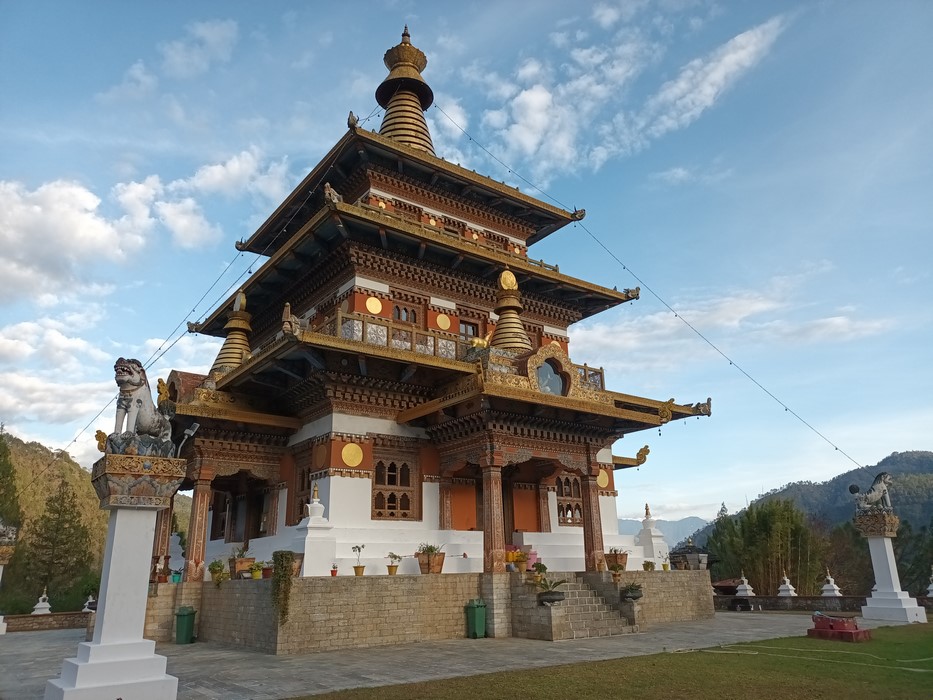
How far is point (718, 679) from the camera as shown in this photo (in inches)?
350

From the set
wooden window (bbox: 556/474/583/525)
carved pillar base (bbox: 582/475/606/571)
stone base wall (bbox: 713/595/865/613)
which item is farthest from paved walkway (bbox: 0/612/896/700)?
stone base wall (bbox: 713/595/865/613)

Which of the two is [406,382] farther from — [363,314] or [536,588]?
[536,588]

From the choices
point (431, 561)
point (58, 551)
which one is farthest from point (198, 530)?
point (58, 551)

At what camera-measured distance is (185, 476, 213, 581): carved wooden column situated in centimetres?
1708

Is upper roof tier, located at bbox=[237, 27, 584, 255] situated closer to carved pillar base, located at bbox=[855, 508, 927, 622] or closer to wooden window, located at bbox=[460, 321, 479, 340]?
wooden window, located at bbox=[460, 321, 479, 340]

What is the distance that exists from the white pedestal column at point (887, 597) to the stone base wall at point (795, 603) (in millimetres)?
2327

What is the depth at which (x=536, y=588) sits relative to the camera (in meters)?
14.6

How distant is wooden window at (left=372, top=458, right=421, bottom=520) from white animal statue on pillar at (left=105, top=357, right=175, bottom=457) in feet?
28.9

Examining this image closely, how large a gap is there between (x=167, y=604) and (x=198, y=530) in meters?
1.94

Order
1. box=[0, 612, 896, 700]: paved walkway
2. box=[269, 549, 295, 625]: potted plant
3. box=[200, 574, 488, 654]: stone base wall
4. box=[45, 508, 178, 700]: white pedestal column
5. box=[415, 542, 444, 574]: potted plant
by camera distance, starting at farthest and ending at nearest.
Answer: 1. box=[415, 542, 444, 574]: potted plant
2. box=[200, 574, 488, 654]: stone base wall
3. box=[269, 549, 295, 625]: potted plant
4. box=[0, 612, 896, 700]: paved walkway
5. box=[45, 508, 178, 700]: white pedestal column

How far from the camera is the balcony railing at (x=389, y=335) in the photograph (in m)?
17.1

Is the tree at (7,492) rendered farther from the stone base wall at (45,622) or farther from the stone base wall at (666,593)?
the stone base wall at (666,593)

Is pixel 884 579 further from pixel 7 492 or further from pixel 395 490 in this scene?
pixel 7 492

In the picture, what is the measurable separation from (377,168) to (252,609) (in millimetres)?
13504
